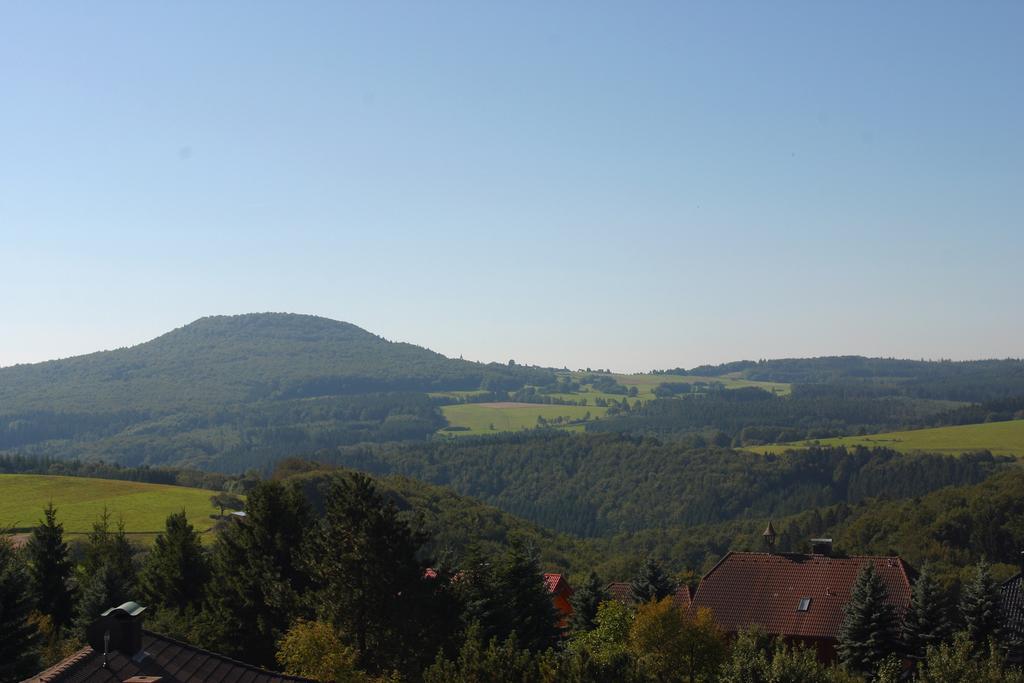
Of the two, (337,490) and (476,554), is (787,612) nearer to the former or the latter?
(476,554)

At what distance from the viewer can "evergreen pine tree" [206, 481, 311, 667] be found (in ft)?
132

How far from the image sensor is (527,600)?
40.9 metres

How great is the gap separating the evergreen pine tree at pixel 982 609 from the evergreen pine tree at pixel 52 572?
1545 inches

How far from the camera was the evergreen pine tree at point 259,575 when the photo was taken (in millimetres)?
40125

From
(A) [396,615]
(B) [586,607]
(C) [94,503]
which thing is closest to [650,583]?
(B) [586,607]

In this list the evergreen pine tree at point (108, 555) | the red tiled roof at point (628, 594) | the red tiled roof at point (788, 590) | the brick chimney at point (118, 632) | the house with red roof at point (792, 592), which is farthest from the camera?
the red tiled roof at point (628, 594)

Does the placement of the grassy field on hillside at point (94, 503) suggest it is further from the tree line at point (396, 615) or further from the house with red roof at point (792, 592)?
the house with red roof at point (792, 592)

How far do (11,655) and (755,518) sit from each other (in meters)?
175

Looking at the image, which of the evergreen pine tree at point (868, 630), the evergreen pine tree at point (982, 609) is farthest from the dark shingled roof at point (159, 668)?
the evergreen pine tree at point (982, 609)

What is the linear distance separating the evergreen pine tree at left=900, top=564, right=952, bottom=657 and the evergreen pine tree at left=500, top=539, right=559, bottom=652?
15.6 m

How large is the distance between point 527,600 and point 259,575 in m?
10.8

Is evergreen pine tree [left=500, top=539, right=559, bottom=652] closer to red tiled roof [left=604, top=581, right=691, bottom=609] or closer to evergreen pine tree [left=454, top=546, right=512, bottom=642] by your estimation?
evergreen pine tree [left=454, top=546, right=512, bottom=642]

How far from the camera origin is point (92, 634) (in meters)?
22.0

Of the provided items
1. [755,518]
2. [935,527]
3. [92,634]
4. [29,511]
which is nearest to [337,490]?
[92,634]
